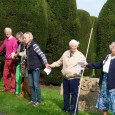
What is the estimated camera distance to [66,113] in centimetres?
1072

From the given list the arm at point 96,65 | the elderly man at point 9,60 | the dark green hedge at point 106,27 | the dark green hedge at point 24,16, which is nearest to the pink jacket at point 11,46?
Result: the elderly man at point 9,60

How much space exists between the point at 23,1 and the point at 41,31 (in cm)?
129

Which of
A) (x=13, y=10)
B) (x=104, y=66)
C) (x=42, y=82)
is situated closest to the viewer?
(x=104, y=66)

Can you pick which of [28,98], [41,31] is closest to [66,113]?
[28,98]

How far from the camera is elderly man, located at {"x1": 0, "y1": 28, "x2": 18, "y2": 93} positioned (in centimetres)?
1262

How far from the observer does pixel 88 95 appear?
12.6m

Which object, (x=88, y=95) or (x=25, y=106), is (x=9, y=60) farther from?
(x=88, y=95)

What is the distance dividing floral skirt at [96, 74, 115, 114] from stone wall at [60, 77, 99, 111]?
1.83 m

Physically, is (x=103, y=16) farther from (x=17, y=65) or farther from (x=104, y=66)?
(x=104, y=66)

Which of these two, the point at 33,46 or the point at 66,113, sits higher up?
the point at 33,46

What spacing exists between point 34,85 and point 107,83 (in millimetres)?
2157

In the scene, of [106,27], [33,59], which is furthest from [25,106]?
[106,27]

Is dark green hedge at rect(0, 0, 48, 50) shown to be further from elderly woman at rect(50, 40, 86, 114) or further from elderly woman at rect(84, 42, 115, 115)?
elderly woman at rect(84, 42, 115, 115)

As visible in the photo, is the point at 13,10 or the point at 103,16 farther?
the point at 103,16
